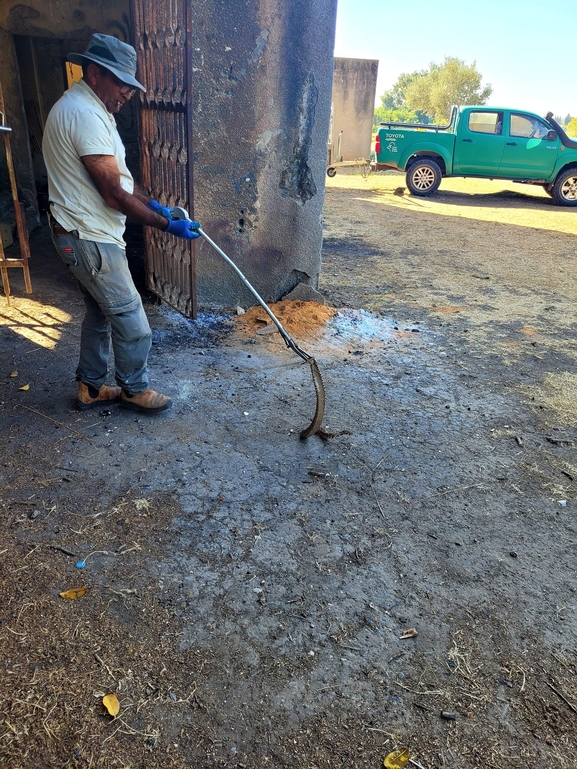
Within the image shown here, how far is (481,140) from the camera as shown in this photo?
40.0 ft

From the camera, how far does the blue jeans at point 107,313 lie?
3.20 m

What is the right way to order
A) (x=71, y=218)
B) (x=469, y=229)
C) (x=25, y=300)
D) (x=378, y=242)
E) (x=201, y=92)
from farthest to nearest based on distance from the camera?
1. (x=469, y=229)
2. (x=378, y=242)
3. (x=25, y=300)
4. (x=201, y=92)
5. (x=71, y=218)

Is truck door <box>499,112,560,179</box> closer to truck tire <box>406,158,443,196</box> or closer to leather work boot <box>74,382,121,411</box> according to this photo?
truck tire <box>406,158,443,196</box>

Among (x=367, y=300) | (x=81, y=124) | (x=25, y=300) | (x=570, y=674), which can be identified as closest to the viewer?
(x=570, y=674)

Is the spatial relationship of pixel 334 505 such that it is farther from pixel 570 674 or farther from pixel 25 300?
pixel 25 300

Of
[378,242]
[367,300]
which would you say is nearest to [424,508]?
[367,300]

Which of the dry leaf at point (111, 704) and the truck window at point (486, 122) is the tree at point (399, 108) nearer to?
the truck window at point (486, 122)

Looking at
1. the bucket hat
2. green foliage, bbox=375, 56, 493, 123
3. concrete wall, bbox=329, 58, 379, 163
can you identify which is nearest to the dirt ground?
the bucket hat

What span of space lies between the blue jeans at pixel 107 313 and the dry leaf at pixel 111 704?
1997 millimetres

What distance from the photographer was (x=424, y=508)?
9.77 ft

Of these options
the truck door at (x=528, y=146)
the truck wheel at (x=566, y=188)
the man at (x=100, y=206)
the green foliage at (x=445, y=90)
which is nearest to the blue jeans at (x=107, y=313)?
the man at (x=100, y=206)

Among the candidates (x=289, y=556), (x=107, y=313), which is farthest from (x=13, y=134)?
(x=289, y=556)

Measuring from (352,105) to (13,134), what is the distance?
13.7 m

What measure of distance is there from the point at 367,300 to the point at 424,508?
11.6ft
